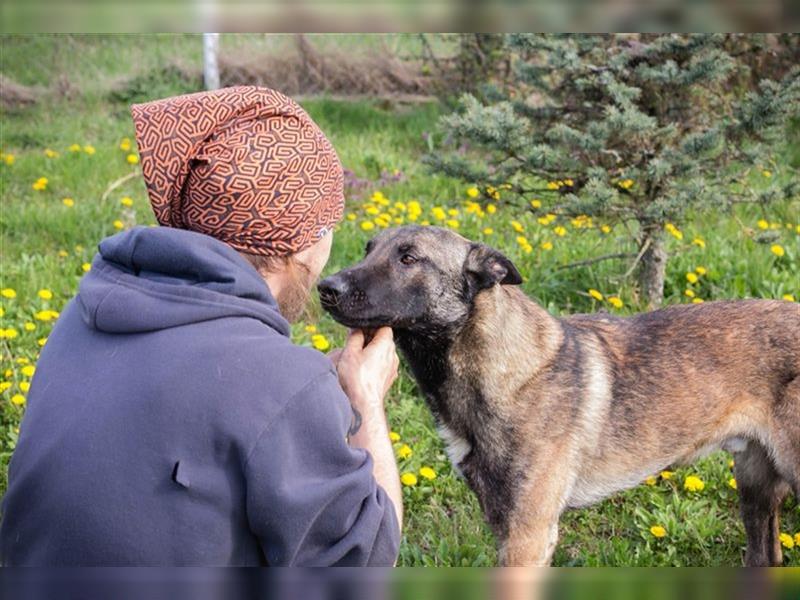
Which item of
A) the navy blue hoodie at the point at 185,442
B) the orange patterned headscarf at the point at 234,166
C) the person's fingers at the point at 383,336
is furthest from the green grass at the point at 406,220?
the orange patterned headscarf at the point at 234,166

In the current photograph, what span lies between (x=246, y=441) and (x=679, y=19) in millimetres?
1085

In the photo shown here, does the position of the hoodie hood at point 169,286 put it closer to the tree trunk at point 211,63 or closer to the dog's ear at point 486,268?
the dog's ear at point 486,268

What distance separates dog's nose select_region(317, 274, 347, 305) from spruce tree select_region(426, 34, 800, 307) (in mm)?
2014

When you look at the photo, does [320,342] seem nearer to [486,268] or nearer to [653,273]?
[486,268]

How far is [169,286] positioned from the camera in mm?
2002

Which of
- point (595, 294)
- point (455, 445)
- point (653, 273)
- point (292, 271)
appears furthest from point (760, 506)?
point (292, 271)

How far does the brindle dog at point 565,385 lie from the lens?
332 centimetres

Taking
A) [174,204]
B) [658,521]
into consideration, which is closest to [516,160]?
[658,521]

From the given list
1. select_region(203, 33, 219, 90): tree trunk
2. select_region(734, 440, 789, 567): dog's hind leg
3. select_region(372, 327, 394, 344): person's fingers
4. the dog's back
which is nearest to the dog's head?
select_region(372, 327, 394, 344): person's fingers

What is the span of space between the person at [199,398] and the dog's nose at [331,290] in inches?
33.6

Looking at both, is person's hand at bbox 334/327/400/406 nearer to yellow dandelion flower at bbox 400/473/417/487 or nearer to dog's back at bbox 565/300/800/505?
dog's back at bbox 565/300/800/505

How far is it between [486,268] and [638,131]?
1859 millimetres

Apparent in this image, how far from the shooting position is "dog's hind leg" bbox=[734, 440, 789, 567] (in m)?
3.70

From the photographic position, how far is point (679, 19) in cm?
151
